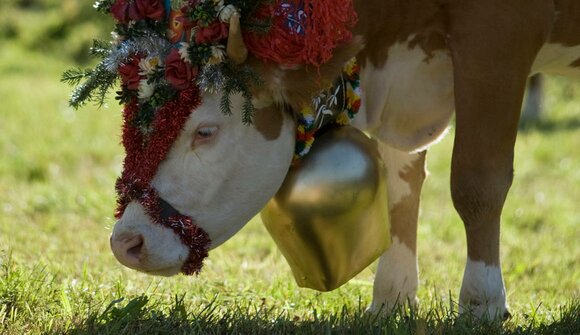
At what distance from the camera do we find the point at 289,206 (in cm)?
384

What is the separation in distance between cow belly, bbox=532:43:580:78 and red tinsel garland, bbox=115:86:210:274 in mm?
1501

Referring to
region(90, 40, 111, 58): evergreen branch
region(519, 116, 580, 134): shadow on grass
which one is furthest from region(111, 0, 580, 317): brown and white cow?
region(519, 116, 580, 134): shadow on grass

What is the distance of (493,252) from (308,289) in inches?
35.4

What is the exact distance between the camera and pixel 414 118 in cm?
427

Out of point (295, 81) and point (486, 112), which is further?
point (486, 112)

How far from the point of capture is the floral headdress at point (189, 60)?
3.46m

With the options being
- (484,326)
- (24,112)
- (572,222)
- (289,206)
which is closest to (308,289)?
(289,206)

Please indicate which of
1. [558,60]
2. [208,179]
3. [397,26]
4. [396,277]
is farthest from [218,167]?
[558,60]

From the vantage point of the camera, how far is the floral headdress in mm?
3461

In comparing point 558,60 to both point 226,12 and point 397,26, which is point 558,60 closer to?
point 397,26

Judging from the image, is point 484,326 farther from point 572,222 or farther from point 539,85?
point 539,85

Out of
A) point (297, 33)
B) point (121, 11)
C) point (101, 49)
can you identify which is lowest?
point (297, 33)

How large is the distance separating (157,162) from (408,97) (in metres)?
1.17

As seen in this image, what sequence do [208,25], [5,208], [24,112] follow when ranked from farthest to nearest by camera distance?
[24,112]
[5,208]
[208,25]
